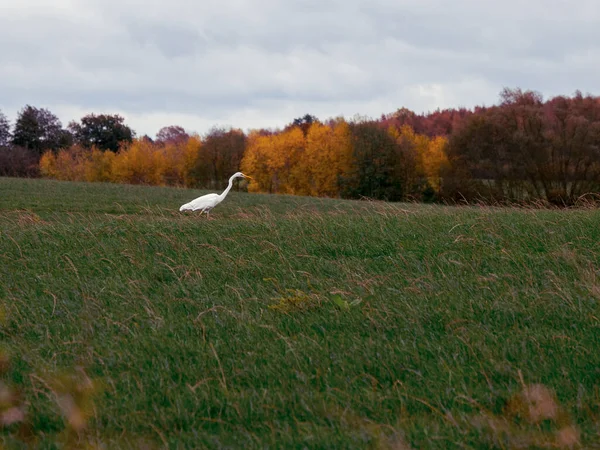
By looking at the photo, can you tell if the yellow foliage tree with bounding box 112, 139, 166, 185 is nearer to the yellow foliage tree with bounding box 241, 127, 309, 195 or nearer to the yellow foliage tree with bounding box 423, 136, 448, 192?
the yellow foliage tree with bounding box 241, 127, 309, 195

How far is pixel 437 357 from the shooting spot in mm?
6371

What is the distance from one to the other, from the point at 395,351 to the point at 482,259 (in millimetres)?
3879

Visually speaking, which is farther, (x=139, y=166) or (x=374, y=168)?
(x=139, y=166)

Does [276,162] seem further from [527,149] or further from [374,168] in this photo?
[527,149]

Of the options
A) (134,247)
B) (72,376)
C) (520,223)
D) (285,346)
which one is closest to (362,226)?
(520,223)

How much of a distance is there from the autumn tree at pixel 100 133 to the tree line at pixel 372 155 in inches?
6.4

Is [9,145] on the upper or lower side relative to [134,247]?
upper

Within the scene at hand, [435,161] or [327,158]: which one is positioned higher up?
[327,158]

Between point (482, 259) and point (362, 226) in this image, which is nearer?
point (482, 259)

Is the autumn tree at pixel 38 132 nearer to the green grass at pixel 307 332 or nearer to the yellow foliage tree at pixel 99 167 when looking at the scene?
the yellow foliage tree at pixel 99 167

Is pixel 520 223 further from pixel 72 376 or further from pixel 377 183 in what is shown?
pixel 377 183

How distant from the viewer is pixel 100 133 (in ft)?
348

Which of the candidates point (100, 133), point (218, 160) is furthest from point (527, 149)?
point (100, 133)

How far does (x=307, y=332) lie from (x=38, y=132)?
103336 mm
